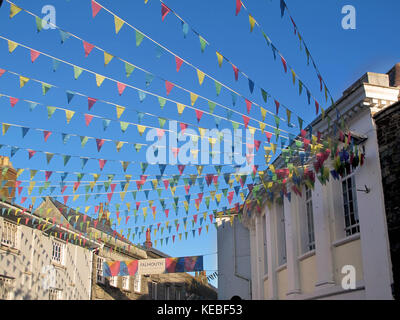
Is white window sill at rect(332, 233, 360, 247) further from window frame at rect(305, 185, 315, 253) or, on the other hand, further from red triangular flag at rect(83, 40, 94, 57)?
red triangular flag at rect(83, 40, 94, 57)

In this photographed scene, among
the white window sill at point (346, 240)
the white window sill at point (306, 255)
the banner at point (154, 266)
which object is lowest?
the white window sill at point (306, 255)

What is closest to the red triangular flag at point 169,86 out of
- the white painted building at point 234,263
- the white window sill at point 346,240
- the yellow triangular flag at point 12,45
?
the yellow triangular flag at point 12,45

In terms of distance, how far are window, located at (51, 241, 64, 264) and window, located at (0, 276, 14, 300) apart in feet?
10.8

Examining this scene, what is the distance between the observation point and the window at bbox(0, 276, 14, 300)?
71.1ft

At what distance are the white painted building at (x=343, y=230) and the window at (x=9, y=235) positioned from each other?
11.2 metres

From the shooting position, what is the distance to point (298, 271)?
1466 centimetres

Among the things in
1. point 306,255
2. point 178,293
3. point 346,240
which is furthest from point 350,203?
point 178,293

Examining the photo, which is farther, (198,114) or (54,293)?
(54,293)

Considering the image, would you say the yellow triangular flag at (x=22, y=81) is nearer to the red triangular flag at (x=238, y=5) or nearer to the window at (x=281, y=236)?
the red triangular flag at (x=238, y=5)

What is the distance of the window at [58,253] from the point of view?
2548cm

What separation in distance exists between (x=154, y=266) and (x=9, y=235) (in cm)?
788

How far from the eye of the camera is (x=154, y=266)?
91.0ft

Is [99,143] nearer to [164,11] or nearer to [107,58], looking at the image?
[107,58]
